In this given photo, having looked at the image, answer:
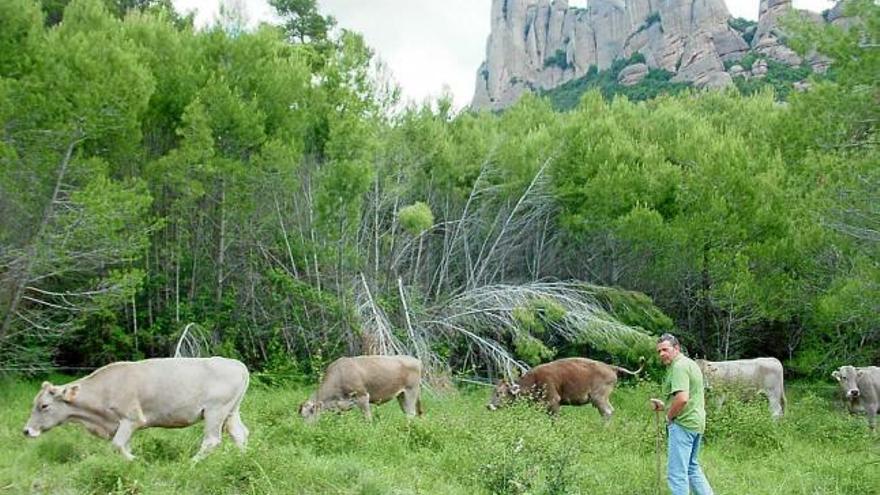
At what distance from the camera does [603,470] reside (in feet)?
28.4

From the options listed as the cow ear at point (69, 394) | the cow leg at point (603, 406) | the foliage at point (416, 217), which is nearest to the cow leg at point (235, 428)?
the cow ear at point (69, 394)

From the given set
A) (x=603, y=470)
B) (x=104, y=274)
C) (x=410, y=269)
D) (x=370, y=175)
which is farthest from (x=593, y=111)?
(x=603, y=470)

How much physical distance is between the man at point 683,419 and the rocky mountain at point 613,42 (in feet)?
152

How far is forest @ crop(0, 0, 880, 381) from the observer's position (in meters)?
12.5

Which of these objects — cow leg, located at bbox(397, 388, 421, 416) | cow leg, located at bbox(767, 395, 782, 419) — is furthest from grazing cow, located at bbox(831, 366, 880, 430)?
cow leg, located at bbox(397, 388, 421, 416)

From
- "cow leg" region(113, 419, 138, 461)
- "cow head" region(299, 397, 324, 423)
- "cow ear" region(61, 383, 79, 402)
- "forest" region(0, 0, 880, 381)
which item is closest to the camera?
"cow leg" region(113, 419, 138, 461)

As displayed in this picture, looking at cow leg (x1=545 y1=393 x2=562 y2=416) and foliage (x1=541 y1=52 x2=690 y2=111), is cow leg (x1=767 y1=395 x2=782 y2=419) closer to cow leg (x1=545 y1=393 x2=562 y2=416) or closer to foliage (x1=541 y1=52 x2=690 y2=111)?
cow leg (x1=545 y1=393 x2=562 y2=416)

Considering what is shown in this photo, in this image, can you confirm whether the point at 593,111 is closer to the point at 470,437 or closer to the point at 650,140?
the point at 650,140

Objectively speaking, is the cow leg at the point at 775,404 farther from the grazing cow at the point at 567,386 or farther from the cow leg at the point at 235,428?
the cow leg at the point at 235,428

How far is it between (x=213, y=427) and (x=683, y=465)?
16.3 feet

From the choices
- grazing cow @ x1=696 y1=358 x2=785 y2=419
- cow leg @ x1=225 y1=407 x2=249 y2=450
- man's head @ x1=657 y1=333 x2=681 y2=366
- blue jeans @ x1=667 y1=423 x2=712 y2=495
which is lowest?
grazing cow @ x1=696 y1=358 x2=785 y2=419

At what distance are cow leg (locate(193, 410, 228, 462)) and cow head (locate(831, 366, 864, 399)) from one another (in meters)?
10.6

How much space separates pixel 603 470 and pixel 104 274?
32.7ft

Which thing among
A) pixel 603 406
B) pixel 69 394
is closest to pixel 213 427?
pixel 69 394
